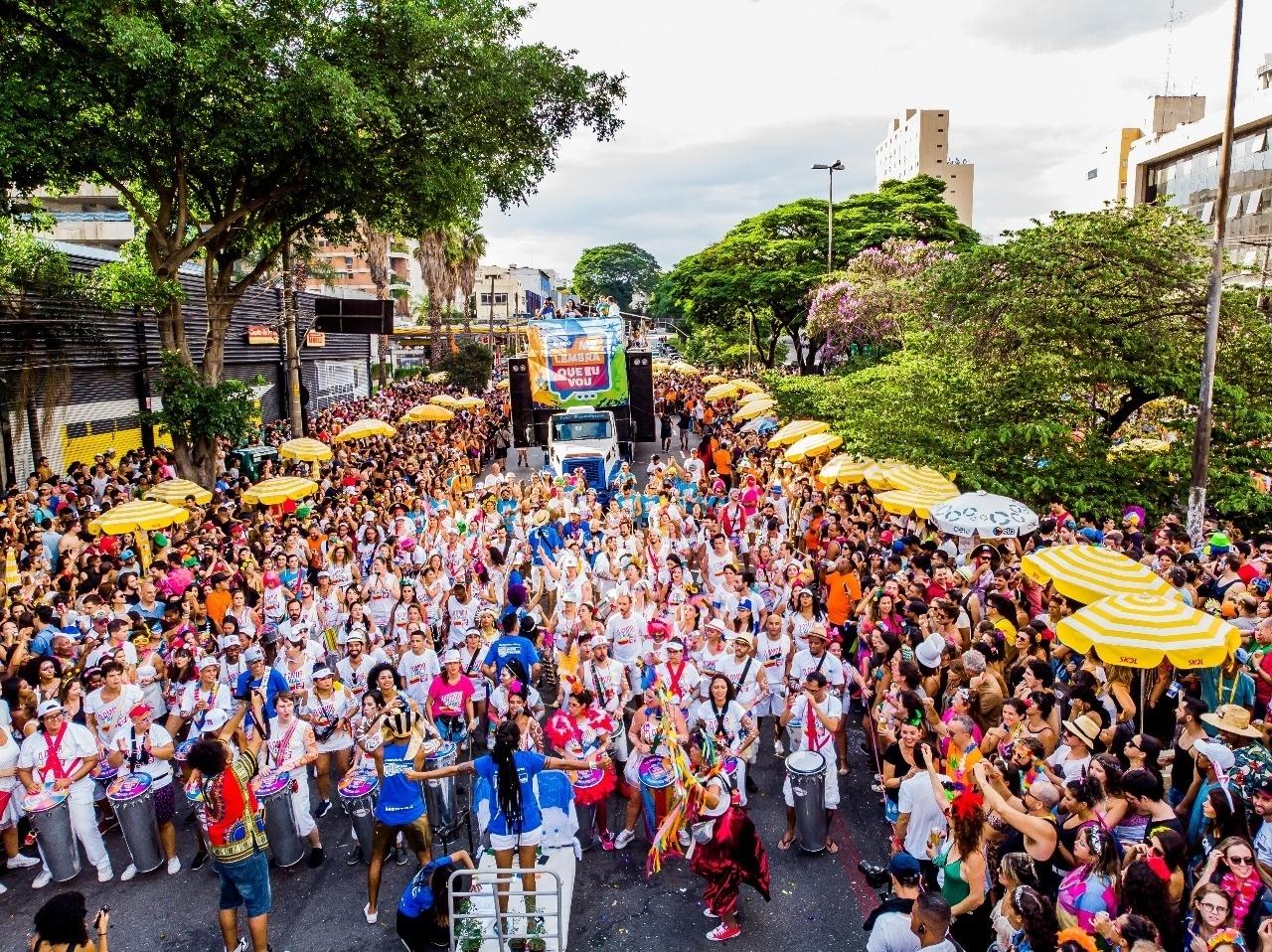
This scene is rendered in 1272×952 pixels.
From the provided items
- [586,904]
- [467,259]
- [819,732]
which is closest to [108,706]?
[586,904]

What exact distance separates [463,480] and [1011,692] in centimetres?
1290

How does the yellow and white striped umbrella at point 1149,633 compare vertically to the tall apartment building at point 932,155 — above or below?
below

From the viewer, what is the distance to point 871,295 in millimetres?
28453

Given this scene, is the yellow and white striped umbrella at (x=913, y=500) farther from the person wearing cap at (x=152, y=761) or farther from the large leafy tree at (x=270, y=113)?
the large leafy tree at (x=270, y=113)

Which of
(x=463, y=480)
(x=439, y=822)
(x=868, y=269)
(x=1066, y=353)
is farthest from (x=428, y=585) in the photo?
(x=868, y=269)

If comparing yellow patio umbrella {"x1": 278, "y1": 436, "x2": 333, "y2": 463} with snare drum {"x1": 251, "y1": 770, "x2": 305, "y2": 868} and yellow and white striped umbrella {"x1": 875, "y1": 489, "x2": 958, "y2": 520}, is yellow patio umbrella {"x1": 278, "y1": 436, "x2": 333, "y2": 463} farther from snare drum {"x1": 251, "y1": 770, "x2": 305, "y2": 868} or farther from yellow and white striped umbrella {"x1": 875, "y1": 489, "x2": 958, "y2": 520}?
snare drum {"x1": 251, "y1": 770, "x2": 305, "y2": 868}

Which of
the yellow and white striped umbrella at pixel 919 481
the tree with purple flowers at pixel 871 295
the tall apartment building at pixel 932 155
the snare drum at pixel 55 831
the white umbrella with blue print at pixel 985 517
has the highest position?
the tall apartment building at pixel 932 155

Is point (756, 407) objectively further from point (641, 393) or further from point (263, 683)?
point (263, 683)

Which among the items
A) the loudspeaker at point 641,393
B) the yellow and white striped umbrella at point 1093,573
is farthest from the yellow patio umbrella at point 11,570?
the loudspeaker at point 641,393

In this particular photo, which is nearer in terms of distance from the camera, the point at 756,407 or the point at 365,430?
the point at 365,430

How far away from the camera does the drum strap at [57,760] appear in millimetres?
6660

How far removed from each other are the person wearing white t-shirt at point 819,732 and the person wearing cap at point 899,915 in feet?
7.13

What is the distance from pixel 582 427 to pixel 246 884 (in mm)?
16655

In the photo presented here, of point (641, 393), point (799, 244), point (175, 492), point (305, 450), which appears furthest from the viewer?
point (799, 244)
